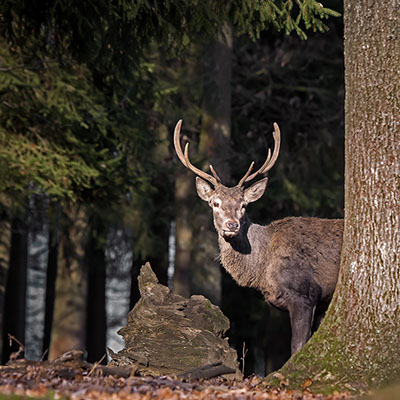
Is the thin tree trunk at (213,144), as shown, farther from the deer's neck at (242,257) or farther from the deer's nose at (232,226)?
the deer's nose at (232,226)

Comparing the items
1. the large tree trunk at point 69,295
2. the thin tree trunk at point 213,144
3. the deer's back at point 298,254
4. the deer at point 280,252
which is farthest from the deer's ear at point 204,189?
the large tree trunk at point 69,295

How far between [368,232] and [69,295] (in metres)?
12.2

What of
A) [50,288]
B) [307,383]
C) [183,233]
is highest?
[183,233]

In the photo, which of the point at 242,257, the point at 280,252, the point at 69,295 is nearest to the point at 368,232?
the point at 280,252

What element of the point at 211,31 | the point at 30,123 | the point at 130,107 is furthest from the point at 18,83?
the point at 211,31

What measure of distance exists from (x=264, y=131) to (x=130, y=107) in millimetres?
5274

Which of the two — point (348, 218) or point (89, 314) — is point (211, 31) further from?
point (89, 314)

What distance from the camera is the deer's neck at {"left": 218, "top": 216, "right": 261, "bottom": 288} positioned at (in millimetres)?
10055

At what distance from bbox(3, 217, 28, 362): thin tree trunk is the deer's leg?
1041 centimetres

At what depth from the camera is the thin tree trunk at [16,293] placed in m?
18.6

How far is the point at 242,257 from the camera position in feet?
33.1

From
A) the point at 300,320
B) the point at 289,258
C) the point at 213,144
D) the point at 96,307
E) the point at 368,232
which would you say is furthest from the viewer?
the point at 96,307

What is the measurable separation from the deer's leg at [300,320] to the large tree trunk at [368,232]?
2074 millimetres

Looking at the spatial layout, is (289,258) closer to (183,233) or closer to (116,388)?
(116,388)
